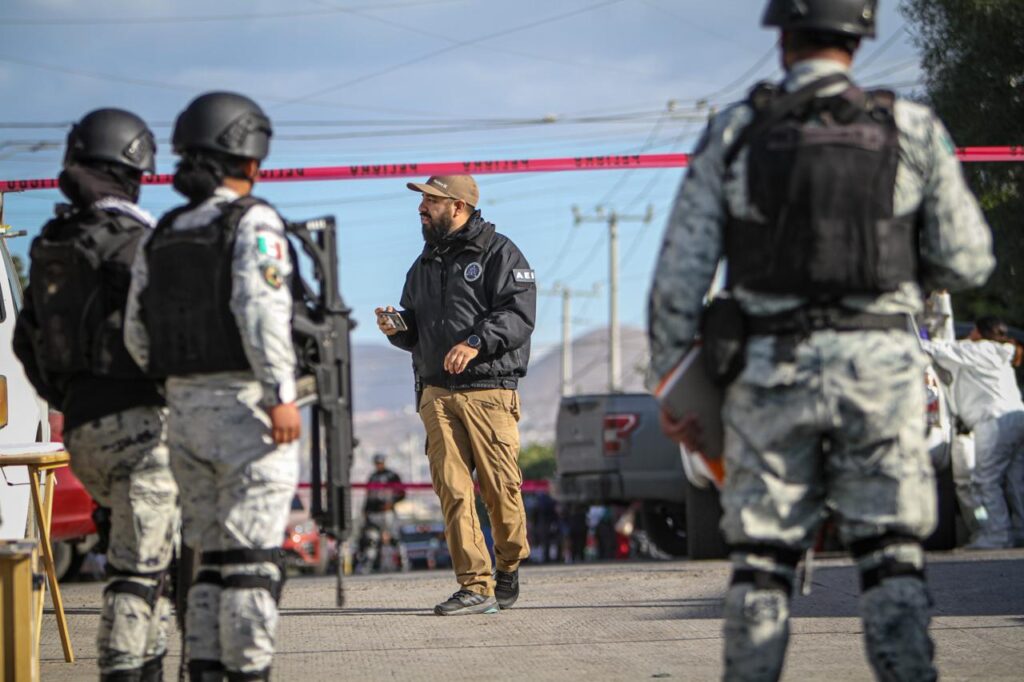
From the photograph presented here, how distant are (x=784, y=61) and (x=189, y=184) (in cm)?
184

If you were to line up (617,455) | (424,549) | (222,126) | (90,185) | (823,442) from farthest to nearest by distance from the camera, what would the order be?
(424,549) < (617,455) < (90,185) < (222,126) < (823,442)

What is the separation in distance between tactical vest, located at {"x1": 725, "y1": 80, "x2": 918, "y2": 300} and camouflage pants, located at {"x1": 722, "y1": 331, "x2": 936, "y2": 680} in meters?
0.16

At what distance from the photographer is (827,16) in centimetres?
406

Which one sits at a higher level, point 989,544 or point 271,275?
point 271,275

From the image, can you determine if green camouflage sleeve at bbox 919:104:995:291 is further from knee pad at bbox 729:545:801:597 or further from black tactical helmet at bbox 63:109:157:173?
black tactical helmet at bbox 63:109:157:173

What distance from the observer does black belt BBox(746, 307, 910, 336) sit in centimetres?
399

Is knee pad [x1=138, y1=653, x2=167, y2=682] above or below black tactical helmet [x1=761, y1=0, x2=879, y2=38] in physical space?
below

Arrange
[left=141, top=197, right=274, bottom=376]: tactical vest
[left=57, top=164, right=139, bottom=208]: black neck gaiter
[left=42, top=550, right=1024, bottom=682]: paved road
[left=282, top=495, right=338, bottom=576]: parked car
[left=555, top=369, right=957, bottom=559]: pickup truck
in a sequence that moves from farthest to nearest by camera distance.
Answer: [left=282, top=495, right=338, bottom=576]: parked car < [left=555, top=369, right=957, bottom=559]: pickup truck < [left=42, top=550, right=1024, bottom=682]: paved road < [left=57, top=164, right=139, bottom=208]: black neck gaiter < [left=141, top=197, right=274, bottom=376]: tactical vest

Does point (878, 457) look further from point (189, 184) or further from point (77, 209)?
point (77, 209)

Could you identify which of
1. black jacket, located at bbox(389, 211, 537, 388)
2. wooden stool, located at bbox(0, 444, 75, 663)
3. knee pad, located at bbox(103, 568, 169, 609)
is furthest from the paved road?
knee pad, located at bbox(103, 568, 169, 609)

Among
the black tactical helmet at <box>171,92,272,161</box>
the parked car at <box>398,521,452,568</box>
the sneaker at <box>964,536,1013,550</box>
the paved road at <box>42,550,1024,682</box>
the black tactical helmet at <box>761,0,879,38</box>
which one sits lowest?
the parked car at <box>398,521,452,568</box>

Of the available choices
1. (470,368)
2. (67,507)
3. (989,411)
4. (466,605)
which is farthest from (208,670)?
(989,411)

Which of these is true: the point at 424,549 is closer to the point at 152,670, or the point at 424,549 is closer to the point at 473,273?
the point at 473,273

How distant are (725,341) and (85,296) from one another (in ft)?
6.94
